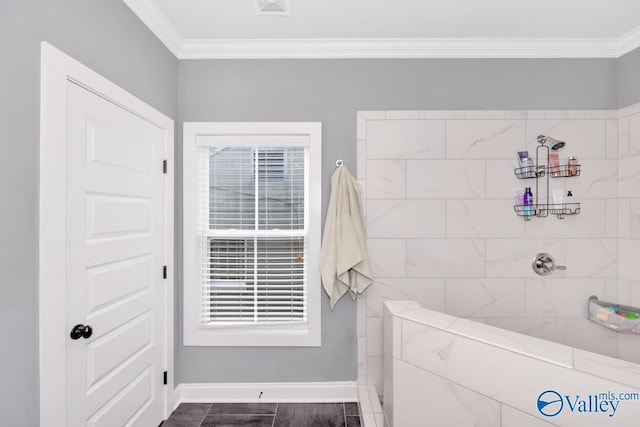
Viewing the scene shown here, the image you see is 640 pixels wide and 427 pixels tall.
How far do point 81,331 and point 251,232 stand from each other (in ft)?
3.63

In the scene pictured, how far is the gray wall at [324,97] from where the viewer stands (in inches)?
84.4

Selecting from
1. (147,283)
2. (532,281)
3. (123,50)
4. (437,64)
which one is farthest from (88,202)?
(532,281)

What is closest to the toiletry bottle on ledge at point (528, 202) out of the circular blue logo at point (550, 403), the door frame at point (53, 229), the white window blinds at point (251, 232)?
the circular blue logo at point (550, 403)

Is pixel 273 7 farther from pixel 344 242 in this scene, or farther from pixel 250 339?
pixel 250 339

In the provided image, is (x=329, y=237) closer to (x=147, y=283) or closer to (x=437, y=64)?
(x=147, y=283)

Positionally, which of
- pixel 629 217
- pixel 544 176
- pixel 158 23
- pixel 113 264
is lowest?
pixel 113 264

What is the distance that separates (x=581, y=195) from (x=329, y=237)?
1.84m

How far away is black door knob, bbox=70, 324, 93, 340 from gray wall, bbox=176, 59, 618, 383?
846 millimetres

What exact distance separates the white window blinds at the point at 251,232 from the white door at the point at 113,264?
343 millimetres

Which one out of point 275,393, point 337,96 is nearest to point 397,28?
point 337,96

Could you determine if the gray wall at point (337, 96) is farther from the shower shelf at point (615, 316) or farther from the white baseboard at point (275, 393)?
the shower shelf at point (615, 316)

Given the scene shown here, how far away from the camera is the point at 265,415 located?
1.97m

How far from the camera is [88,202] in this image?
4.36 ft

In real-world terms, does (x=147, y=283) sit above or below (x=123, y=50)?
below
